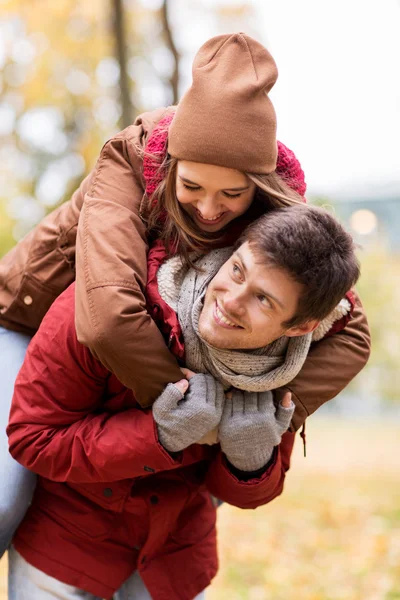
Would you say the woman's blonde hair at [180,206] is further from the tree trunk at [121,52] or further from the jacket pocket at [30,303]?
the tree trunk at [121,52]

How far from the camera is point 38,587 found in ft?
8.34

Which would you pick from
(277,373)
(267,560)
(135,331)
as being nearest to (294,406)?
(277,373)

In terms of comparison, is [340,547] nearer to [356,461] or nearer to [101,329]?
[356,461]

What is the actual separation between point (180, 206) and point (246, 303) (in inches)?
18.0

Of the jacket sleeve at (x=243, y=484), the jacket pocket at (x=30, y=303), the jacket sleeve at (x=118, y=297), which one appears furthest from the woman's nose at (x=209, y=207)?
the jacket sleeve at (x=243, y=484)

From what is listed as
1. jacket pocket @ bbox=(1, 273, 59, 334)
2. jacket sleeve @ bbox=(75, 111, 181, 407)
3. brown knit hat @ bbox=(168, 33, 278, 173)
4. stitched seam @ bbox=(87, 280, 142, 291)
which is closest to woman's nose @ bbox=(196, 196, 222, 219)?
brown knit hat @ bbox=(168, 33, 278, 173)

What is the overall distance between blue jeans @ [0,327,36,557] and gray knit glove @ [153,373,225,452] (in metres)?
0.57

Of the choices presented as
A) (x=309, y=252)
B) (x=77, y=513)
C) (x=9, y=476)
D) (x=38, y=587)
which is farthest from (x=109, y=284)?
(x=38, y=587)

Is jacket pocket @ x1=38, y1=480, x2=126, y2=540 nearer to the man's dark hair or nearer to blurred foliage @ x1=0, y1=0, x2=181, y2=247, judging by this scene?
the man's dark hair

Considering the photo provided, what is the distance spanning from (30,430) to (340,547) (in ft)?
11.5

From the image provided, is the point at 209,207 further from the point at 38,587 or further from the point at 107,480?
the point at 38,587

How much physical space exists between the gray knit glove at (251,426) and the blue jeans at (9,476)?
2.34ft

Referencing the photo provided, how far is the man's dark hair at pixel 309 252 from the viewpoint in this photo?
2.07 m

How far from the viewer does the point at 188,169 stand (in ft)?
7.40
